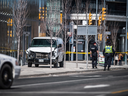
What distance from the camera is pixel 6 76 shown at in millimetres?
9273

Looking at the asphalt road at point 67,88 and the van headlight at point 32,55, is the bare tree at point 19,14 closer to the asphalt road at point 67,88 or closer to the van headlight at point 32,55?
the van headlight at point 32,55

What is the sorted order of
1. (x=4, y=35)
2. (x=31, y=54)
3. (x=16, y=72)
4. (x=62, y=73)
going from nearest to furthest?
(x=16, y=72)
(x=62, y=73)
(x=31, y=54)
(x=4, y=35)

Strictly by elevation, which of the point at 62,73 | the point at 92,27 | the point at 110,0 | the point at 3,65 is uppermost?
the point at 110,0

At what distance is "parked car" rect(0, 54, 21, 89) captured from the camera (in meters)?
9.05

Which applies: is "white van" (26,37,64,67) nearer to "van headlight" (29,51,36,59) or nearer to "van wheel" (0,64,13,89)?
"van headlight" (29,51,36,59)

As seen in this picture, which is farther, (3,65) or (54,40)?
(54,40)

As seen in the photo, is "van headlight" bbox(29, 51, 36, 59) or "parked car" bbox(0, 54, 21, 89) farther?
"van headlight" bbox(29, 51, 36, 59)

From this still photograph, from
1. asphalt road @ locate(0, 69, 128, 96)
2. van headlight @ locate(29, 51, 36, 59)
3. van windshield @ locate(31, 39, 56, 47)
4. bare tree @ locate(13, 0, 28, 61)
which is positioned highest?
bare tree @ locate(13, 0, 28, 61)

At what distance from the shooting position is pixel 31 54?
22.3 meters

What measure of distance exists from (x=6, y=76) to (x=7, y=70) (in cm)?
19

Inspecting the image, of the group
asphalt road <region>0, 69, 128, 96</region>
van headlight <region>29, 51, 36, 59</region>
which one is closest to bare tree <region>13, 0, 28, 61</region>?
van headlight <region>29, 51, 36, 59</region>

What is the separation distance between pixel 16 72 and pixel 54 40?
1347 cm

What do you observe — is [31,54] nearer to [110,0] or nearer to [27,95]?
[27,95]

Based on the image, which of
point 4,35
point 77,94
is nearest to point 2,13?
point 4,35
